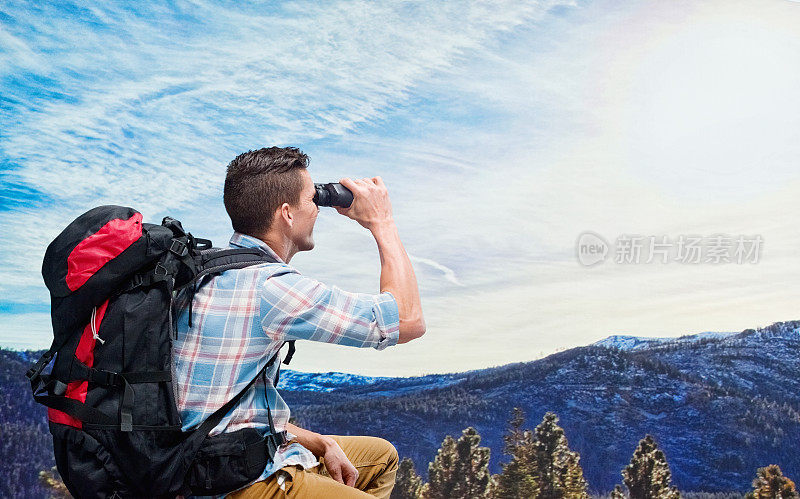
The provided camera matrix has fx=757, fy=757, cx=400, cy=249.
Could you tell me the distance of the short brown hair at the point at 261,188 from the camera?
1523mm

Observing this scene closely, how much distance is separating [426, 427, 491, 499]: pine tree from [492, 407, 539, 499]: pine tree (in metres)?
0.09

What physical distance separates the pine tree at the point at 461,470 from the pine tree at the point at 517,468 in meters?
0.09

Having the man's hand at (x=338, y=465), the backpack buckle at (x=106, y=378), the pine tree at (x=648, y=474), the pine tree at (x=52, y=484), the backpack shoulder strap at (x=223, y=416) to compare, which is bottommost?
the pine tree at (x=52, y=484)

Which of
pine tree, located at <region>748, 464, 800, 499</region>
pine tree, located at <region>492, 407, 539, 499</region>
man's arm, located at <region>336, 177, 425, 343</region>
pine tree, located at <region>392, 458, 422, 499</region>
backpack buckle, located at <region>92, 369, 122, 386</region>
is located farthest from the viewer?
pine tree, located at <region>392, 458, 422, 499</region>

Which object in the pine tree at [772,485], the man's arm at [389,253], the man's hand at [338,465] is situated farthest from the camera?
the pine tree at [772,485]

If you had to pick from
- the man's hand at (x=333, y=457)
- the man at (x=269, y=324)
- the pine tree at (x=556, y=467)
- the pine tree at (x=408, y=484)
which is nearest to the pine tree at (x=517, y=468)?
the pine tree at (x=556, y=467)

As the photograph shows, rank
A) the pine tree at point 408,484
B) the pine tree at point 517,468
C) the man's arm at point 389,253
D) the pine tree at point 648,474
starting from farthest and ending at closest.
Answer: the pine tree at point 408,484
the pine tree at point 517,468
the pine tree at point 648,474
the man's arm at point 389,253

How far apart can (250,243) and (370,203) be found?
26 centimetres

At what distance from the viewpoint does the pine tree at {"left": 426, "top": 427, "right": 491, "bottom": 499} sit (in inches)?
164

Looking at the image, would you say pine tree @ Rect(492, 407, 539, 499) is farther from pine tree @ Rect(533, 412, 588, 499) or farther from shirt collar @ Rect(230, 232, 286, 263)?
shirt collar @ Rect(230, 232, 286, 263)

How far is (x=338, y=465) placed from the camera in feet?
5.49

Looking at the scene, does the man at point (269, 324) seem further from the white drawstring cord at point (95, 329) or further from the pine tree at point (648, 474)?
the pine tree at point (648, 474)

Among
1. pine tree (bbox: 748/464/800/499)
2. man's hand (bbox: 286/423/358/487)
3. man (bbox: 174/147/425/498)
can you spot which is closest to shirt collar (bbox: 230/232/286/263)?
man (bbox: 174/147/425/498)

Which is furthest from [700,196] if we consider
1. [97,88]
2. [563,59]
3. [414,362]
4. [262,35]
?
[97,88]
